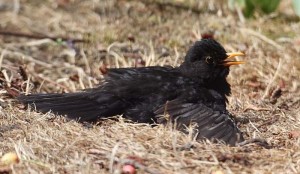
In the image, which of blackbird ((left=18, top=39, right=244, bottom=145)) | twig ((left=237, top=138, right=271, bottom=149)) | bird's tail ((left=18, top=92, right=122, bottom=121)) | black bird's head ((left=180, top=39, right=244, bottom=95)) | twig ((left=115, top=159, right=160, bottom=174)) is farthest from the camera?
black bird's head ((left=180, top=39, right=244, bottom=95))

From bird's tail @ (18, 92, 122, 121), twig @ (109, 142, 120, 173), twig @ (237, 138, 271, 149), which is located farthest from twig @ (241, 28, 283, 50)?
twig @ (109, 142, 120, 173)

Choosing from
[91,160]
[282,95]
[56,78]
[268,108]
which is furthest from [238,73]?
[91,160]

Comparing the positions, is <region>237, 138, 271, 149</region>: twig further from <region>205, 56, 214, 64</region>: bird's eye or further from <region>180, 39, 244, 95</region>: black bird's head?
<region>205, 56, 214, 64</region>: bird's eye

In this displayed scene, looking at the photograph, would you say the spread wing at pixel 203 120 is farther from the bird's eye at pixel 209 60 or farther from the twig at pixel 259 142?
the bird's eye at pixel 209 60


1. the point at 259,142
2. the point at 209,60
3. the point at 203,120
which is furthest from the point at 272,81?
the point at 259,142

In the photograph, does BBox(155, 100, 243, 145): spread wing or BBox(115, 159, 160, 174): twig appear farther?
BBox(155, 100, 243, 145): spread wing

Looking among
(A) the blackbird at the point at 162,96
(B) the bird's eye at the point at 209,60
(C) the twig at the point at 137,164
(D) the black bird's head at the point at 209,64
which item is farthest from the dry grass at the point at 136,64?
(B) the bird's eye at the point at 209,60
